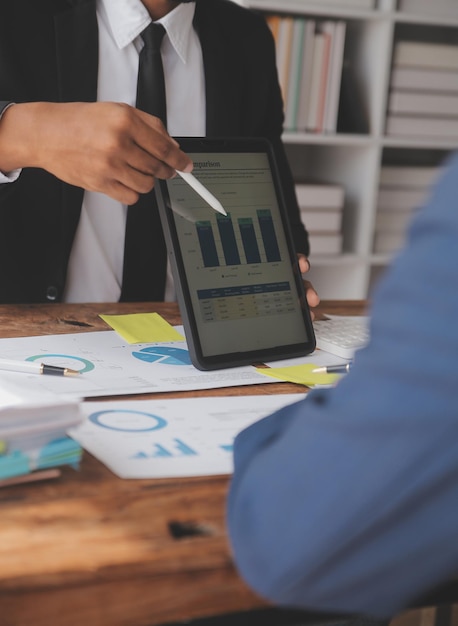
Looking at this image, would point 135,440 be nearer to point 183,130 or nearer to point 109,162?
point 109,162

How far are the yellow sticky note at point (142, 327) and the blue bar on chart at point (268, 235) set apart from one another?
19cm

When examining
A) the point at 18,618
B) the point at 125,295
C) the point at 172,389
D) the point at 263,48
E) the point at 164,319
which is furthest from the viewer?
the point at 263,48

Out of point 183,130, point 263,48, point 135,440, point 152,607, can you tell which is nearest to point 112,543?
point 152,607

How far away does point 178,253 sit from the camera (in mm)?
1128

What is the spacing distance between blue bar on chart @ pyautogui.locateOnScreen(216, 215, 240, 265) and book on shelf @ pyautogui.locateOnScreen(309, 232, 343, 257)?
4.84 feet

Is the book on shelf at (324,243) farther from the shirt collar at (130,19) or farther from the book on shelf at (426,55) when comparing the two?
the shirt collar at (130,19)

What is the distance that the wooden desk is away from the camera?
57 centimetres

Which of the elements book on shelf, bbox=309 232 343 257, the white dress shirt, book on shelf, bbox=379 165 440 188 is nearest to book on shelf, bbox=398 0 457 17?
book on shelf, bbox=379 165 440 188

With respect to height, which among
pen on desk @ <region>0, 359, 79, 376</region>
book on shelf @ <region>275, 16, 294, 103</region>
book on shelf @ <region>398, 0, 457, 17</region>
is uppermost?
book on shelf @ <region>398, 0, 457, 17</region>

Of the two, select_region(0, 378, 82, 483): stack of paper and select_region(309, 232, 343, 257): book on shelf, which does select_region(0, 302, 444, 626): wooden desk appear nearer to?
select_region(0, 378, 82, 483): stack of paper

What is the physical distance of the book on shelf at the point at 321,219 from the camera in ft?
8.63

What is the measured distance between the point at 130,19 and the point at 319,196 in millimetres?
1206

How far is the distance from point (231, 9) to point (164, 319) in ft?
2.76

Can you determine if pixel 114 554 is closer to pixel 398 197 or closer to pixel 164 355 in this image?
pixel 164 355
